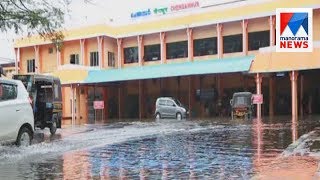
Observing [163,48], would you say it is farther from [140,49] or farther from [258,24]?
[258,24]

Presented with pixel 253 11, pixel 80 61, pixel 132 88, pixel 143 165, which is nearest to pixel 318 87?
pixel 253 11

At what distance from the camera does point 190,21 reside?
44406 millimetres

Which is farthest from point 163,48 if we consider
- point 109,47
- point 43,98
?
point 43,98

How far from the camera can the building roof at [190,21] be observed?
131 ft

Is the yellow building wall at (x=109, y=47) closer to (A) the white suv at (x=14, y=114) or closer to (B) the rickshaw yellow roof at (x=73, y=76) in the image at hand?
(B) the rickshaw yellow roof at (x=73, y=76)

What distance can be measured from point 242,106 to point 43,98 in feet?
58.3

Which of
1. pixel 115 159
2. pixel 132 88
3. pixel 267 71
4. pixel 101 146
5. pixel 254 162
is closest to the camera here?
pixel 254 162

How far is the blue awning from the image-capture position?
36344mm

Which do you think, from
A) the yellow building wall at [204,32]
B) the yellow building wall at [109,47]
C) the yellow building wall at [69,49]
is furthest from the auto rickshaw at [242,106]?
the yellow building wall at [69,49]

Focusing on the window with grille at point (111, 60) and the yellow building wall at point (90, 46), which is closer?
the yellow building wall at point (90, 46)

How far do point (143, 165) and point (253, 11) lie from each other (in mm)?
33433

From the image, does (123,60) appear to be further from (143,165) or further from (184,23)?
(143,165)

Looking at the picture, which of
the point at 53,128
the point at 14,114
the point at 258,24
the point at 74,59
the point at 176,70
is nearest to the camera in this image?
the point at 14,114

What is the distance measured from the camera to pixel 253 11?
41188mm
